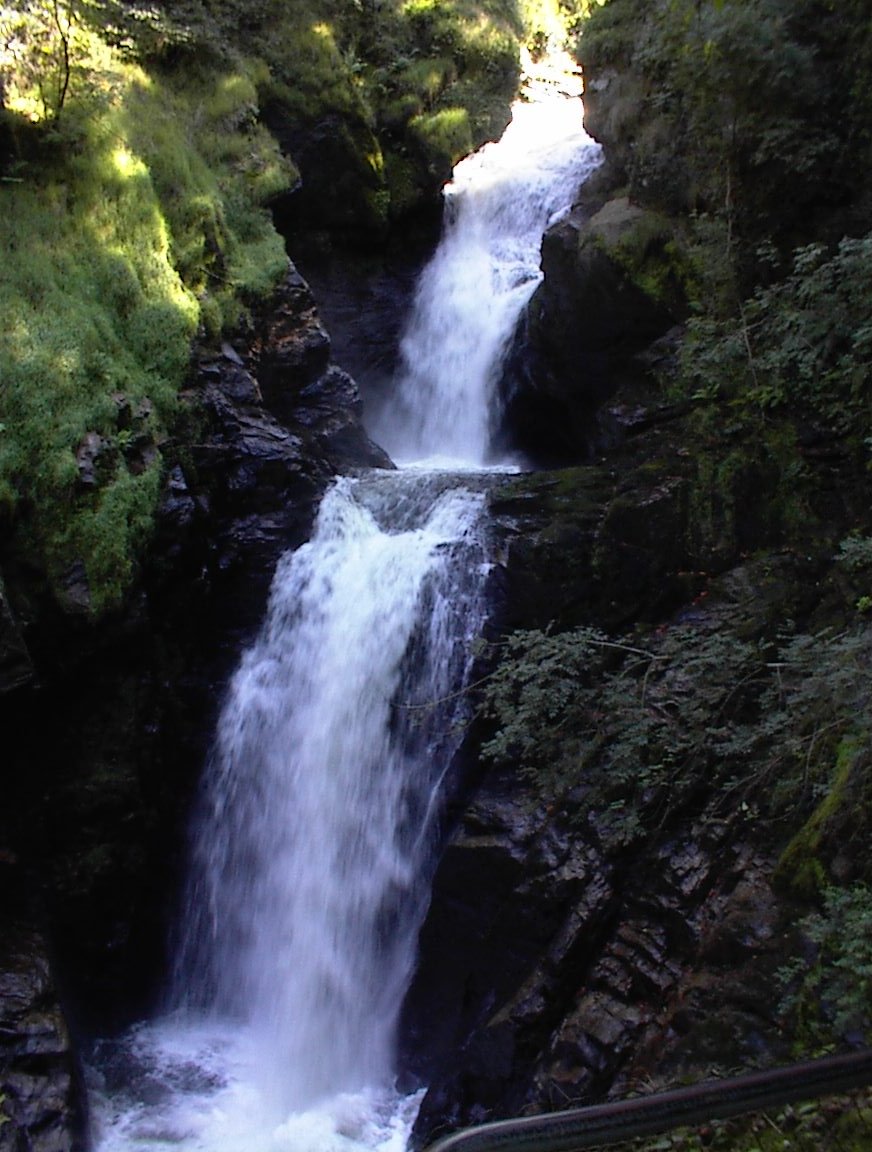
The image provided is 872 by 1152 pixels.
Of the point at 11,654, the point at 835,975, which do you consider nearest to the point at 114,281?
the point at 11,654

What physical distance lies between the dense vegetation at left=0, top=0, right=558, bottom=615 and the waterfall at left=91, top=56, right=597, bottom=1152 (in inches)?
85.5

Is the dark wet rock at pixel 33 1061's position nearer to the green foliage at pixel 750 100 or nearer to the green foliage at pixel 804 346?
the green foliage at pixel 804 346

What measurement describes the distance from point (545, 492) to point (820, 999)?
18.7 ft

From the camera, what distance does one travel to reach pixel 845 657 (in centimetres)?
476

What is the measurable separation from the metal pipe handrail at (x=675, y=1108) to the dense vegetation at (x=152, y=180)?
6051 mm

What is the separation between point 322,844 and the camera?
8.32m

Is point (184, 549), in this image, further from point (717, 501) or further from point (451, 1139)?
point (451, 1139)

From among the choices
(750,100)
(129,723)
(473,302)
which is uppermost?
(473,302)

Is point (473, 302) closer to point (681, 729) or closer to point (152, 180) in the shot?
point (152, 180)

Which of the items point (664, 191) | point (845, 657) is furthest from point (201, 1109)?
point (664, 191)

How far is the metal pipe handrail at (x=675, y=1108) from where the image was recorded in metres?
3.08

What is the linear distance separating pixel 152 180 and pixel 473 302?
5.70m

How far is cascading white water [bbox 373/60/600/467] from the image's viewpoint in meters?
14.1

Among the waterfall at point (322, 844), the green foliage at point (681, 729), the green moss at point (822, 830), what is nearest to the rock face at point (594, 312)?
the waterfall at point (322, 844)
